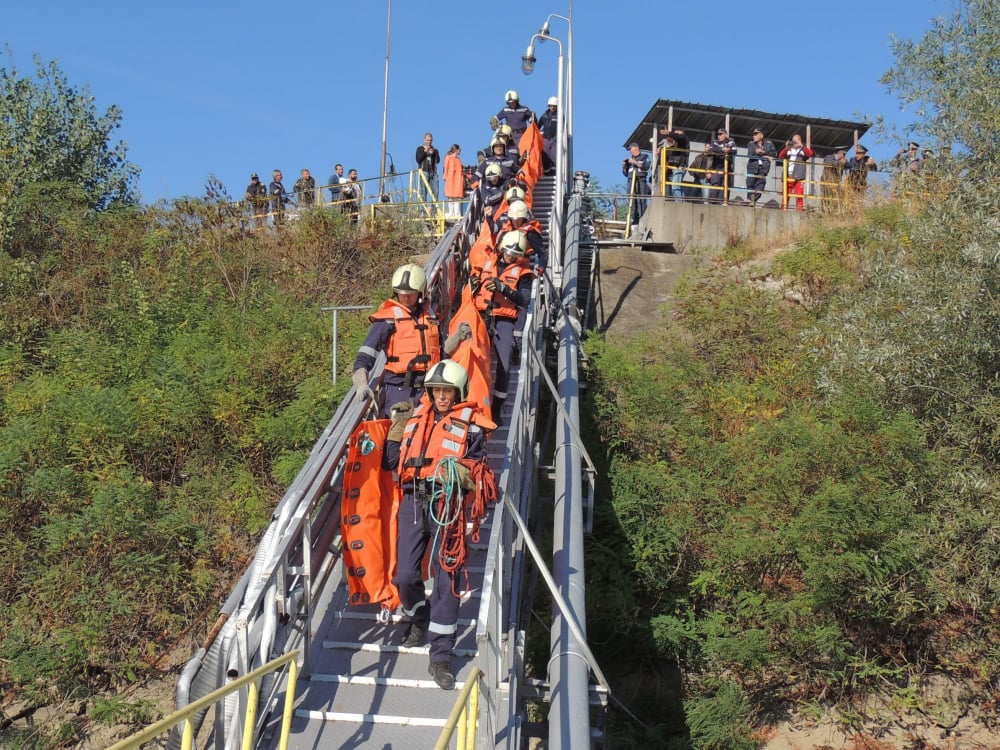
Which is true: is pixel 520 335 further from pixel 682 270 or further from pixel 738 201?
pixel 738 201

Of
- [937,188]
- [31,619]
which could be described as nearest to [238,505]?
[31,619]

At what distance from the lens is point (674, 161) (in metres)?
21.0

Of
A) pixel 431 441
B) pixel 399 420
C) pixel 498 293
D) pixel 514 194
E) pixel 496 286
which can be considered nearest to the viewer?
pixel 431 441

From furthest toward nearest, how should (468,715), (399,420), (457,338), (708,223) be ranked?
(708,223)
(457,338)
(399,420)
(468,715)

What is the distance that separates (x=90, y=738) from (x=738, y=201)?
15633 mm

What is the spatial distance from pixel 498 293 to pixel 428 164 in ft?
38.6

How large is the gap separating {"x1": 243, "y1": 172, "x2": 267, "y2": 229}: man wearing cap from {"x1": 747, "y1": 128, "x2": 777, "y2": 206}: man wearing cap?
31.9ft

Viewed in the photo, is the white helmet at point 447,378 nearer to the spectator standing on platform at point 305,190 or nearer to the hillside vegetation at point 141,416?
the hillside vegetation at point 141,416

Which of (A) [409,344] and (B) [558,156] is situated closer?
(A) [409,344]

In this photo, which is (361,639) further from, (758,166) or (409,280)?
(758,166)

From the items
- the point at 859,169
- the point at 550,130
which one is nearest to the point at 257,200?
the point at 550,130

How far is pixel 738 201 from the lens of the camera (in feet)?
65.1

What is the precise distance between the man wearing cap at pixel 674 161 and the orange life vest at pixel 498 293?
28.6 ft

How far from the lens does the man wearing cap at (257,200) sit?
63.6ft
